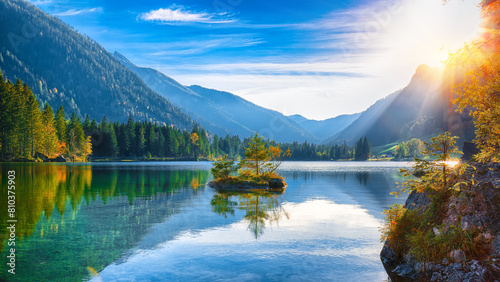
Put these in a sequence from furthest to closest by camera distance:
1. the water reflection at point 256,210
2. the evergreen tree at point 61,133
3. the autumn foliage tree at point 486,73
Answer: the evergreen tree at point 61,133 < the water reflection at point 256,210 < the autumn foliage tree at point 486,73

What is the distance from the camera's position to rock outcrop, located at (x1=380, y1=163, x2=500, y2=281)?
1193cm

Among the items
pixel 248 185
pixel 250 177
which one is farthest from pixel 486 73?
pixel 250 177

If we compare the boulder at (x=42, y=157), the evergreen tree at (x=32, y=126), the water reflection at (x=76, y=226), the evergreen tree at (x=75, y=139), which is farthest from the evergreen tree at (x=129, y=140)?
the water reflection at (x=76, y=226)

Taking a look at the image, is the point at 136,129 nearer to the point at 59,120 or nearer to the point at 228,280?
the point at 59,120

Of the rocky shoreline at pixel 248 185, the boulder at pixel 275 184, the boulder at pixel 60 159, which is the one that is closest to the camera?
the rocky shoreline at pixel 248 185

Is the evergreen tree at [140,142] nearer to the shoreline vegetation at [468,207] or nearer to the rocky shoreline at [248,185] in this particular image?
the rocky shoreline at [248,185]

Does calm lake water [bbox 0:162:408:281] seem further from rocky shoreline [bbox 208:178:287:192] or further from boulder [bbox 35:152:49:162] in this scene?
boulder [bbox 35:152:49:162]

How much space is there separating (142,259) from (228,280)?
5.25 m

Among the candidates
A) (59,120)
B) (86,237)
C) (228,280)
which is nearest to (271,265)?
(228,280)

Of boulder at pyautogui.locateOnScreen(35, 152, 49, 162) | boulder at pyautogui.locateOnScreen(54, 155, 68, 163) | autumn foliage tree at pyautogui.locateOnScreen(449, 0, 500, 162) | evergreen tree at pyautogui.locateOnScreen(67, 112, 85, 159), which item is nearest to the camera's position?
autumn foliage tree at pyautogui.locateOnScreen(449, 0, 500, 162)

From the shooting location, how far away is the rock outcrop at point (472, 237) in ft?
39.1

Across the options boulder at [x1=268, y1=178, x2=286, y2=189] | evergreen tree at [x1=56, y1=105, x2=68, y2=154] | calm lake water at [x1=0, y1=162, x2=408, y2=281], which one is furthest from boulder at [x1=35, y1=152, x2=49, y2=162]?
boulder at [x1=268, y1=178, x2=286, y2=189]

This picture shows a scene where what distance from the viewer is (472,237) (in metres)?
12.9

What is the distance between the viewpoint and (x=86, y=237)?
20828 mm
